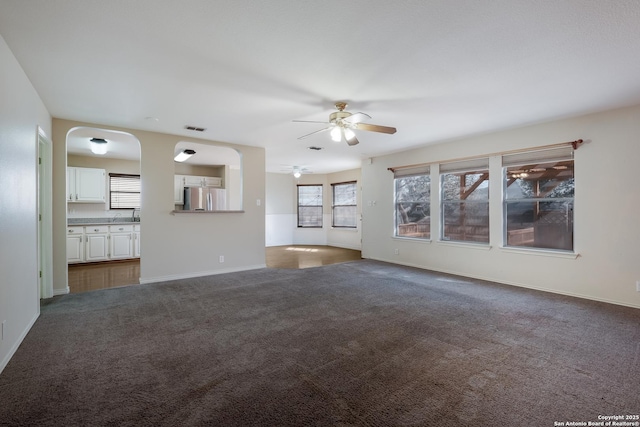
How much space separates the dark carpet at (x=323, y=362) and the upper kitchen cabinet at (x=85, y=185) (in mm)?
3661

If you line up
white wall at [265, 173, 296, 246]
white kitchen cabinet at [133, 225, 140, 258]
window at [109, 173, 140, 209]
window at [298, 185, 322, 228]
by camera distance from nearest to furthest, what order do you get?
white kitchen cabinet at [133, 225, 140, 258] → window at [109, 173, 140, 209] → white wall at [265, 173, 296, 246] → window at [298, 185, 322, 228]

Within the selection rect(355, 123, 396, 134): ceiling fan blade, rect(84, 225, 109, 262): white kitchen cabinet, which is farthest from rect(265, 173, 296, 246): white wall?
rect(355, 123, 396, 134): ceiling fan blade

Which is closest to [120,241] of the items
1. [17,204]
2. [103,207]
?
[103,207]

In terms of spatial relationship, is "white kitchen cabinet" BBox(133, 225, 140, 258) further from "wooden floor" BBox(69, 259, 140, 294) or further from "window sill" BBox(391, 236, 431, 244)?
"window sill" BBox(391, 236, 431, 244)

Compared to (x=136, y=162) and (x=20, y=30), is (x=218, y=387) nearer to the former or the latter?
(x=20, y=30)

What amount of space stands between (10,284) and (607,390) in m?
4.35

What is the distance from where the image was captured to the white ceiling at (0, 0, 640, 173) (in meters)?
1.93

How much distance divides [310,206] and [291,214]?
27.0 inches

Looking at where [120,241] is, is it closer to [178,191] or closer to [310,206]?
[178,191]

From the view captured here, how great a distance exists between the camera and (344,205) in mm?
9305

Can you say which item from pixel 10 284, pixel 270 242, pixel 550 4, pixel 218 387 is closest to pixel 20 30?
pixel 10 284

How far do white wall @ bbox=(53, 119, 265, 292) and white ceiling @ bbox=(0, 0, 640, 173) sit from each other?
0.77 m

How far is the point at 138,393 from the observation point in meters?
1.87

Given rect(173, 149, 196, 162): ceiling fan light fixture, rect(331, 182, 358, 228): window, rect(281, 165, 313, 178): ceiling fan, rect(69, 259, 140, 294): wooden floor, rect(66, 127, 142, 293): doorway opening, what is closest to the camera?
rect(69, 259, 140, 294): wooden floor
